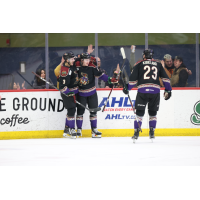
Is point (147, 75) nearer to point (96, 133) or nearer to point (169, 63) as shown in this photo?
point (96, 133)

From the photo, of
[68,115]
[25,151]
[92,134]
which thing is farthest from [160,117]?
[25,151]

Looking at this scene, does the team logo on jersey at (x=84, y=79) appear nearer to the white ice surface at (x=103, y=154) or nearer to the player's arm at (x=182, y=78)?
the white ice surface at (x=103, y=154)

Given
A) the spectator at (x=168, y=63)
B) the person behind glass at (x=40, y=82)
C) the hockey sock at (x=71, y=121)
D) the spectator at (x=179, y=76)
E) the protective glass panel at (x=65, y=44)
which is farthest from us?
the protective glass panel at (x=65, y=44)

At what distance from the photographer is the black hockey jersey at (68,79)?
582cm

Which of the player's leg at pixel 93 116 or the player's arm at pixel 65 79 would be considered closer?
the player's arm at pixel 65 79

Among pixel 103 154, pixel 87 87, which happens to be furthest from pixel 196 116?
pixel 103 154

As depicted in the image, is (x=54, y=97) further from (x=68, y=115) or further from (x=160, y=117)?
(x=160, y=117)

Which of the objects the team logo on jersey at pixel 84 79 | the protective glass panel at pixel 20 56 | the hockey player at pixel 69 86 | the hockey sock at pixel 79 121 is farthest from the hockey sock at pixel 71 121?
the protective glass panel at pixel 20 56

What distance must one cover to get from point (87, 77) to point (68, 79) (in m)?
0.34

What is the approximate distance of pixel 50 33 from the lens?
24.7 feet

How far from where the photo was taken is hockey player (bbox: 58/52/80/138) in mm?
5840

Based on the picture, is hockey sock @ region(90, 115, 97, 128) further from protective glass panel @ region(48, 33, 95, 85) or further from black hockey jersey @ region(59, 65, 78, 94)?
protective glass panel @ region(48, 33, 95, 85)

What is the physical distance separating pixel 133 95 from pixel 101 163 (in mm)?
2857

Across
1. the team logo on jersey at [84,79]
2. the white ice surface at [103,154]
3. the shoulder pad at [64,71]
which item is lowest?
the white ice surface at [103,154]
